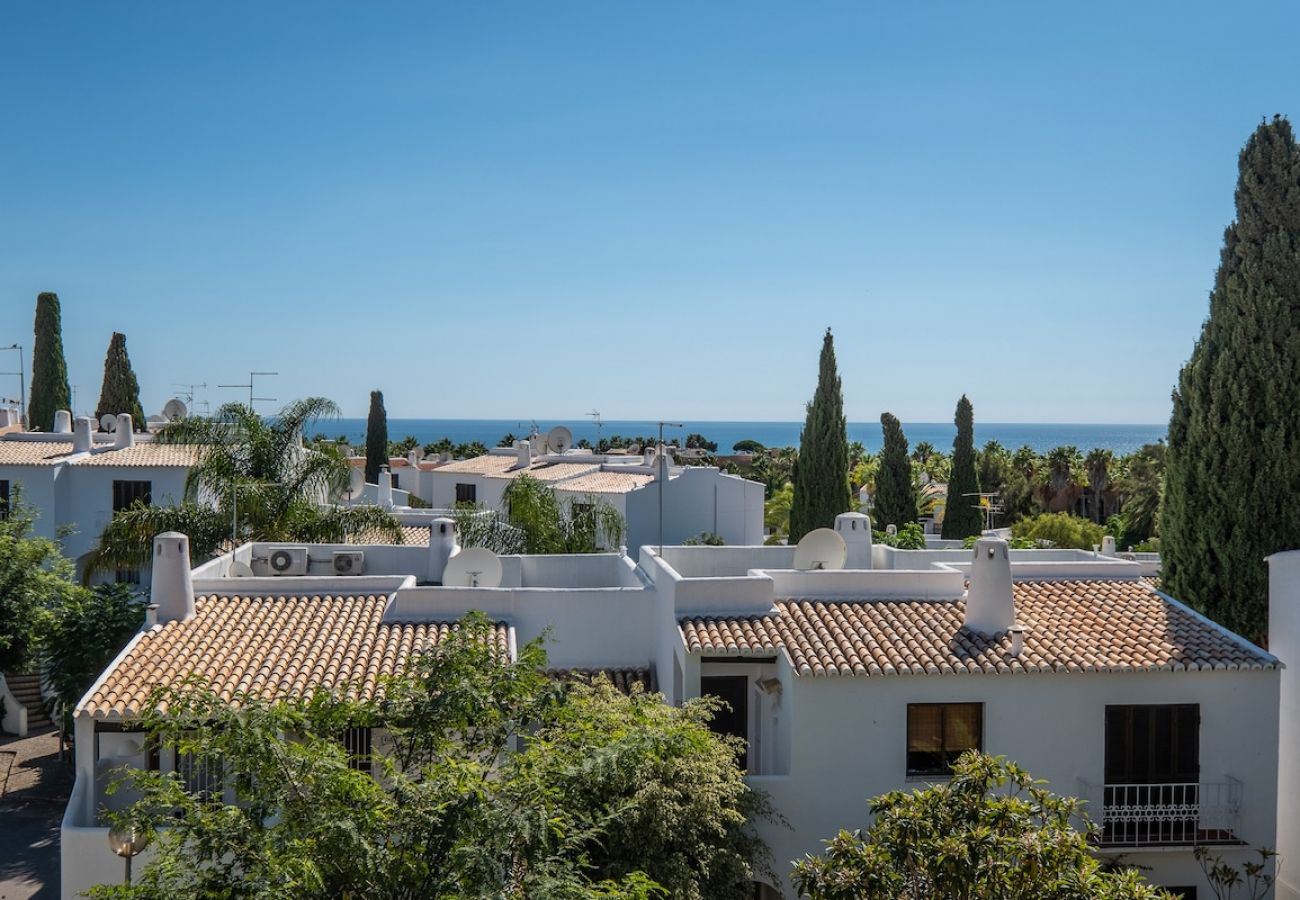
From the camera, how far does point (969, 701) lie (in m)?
18.1

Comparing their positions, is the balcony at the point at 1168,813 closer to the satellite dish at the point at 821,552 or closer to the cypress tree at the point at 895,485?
the satellite dish at the point at 821,552

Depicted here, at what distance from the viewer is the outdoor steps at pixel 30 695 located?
110 feet

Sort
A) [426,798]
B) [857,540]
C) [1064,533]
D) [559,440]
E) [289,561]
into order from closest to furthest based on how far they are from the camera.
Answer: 1. [426,798]
2. [289,561]
3. [857,540]
4. [1064,533]
5. [559,440]

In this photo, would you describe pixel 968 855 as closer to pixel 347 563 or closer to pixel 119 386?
pixel 347 563

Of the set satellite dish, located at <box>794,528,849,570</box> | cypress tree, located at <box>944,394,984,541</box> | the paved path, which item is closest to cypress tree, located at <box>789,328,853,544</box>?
cypress tree, located at <box>944,394,984,541</box>

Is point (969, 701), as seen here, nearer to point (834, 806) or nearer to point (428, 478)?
point (834, 806)

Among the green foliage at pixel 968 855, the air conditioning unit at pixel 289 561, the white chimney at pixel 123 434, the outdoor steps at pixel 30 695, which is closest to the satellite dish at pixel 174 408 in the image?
the white chimney at pixel 123 434

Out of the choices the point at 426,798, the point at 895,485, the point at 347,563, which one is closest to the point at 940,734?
the point at 426,798

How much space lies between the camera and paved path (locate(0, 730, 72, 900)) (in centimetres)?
2208

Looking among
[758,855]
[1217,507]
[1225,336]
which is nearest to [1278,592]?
[1217,507]

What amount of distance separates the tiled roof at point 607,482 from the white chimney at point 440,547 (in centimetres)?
1842

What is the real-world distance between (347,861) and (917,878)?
17.4 ft

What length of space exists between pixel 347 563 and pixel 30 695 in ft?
53.6

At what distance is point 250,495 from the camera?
2892 centimetres
